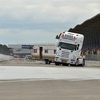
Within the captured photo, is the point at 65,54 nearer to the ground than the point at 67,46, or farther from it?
nearer to the ground

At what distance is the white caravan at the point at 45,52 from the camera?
36906mm

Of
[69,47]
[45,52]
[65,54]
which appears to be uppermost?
[69,47]

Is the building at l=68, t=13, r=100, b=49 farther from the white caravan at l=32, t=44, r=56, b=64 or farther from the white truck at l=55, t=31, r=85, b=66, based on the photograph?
the white truck at l=55, t=31, r=85, b=66

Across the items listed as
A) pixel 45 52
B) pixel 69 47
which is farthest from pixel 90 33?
pixel 69 47

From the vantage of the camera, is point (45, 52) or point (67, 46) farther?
point (45, 52)

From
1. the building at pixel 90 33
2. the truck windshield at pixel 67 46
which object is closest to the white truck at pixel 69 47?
the truck windshield at pixel 67 46

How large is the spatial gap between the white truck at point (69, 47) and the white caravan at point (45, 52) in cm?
762

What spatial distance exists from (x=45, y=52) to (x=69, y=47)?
41.9 ft

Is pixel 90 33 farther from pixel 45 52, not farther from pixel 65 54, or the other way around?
pixel 65 54

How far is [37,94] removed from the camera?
25.4ft

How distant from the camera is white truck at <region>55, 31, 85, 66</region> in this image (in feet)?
90.0

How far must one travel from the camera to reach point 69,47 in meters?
27.8

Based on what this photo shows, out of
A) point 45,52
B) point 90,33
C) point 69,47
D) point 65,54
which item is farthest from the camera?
point 90,33

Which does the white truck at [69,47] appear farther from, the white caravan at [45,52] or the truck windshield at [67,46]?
the white caravan at [45,52]
